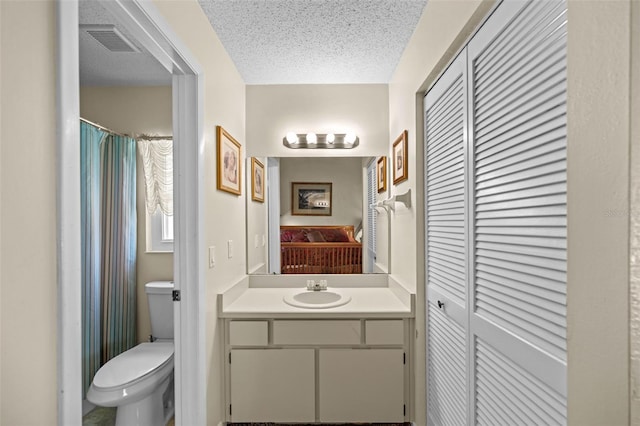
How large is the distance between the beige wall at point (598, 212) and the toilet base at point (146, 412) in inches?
83.8

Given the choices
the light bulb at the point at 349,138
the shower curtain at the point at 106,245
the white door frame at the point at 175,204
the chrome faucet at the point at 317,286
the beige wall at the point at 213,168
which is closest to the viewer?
the white door frame at the point at 175,204

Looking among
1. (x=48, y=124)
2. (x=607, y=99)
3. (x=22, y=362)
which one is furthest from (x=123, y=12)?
(x=607, y=99)

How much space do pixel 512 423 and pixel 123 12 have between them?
5.88 feet

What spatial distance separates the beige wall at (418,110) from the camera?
53.9 inches

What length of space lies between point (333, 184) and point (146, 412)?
6.28 ft

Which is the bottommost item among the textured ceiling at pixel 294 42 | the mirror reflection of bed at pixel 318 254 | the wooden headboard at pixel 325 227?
the mirror reflection of bed at pixel 318 254

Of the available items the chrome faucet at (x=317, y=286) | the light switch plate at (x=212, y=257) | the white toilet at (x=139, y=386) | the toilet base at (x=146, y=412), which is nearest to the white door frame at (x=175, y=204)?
the light switch plate at (x=212, y=257)

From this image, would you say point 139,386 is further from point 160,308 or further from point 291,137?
point 291,137

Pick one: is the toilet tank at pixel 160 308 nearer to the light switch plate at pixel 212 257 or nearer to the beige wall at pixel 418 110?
the light switch plate at pixel 212 257

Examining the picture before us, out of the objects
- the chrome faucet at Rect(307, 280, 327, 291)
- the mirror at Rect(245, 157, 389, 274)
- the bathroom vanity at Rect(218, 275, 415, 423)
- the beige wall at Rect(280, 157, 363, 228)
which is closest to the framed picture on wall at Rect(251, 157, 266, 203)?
the mirror at Rect(245, 157, 389, 274)

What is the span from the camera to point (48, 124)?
74 centimetres

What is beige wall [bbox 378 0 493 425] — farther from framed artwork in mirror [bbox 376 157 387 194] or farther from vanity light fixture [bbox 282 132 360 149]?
vanity light fixture [bbox 282 132 360 149]

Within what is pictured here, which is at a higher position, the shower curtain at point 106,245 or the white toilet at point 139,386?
the shower curtain at point 106,245

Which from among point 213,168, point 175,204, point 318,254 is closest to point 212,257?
point 175,204
